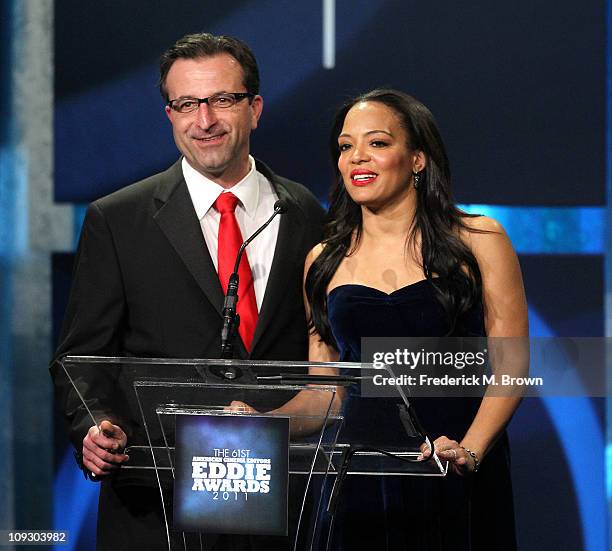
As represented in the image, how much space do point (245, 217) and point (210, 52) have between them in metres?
0.49

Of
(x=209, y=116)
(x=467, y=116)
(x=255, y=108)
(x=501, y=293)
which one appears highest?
(x=467, y=116)

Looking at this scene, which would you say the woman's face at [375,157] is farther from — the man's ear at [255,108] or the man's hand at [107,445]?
the man's hand at [107,445]

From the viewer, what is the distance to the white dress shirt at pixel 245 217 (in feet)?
10.0

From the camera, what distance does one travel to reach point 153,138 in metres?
3.86

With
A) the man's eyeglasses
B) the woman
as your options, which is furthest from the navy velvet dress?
the man's eyeglasses

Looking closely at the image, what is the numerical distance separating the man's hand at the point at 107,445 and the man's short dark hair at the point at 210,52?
1213 millimetres

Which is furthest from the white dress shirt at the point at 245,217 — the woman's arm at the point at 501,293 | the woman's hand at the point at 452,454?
the woman's hand at the point at 452,454

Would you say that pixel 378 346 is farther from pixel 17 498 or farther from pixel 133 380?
pixel 17 498

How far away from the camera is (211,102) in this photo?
303 centimetres

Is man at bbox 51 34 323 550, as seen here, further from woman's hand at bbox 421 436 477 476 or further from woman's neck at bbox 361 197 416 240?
woman's hand at bbox 421 436 477 476

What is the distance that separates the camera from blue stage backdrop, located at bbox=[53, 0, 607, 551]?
3816 millimetres

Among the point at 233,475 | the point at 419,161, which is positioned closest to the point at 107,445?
the point at 233,475

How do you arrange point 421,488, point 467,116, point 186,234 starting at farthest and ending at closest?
point 467,116 → point 186,234 → point 421,488

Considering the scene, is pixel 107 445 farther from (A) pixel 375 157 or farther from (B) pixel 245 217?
(A) pixel 375 157
